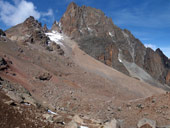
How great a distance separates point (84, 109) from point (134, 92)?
2157cm

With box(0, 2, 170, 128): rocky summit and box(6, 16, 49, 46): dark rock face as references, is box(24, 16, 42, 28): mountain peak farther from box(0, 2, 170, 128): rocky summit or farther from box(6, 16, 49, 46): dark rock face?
box(0, 2, 170, 128): rocky summit

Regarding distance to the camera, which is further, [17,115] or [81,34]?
[81,34]

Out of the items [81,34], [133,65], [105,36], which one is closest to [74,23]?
[81,34]

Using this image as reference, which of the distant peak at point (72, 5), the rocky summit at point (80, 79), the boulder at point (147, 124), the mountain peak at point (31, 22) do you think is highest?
the distant peak at point (72, 5)

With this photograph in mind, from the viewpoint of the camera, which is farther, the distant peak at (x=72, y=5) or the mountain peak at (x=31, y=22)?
the distant peak at (x=72, y=5)

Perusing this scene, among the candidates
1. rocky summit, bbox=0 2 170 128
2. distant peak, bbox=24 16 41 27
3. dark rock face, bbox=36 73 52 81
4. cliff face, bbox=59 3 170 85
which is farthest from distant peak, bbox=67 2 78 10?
dark rock face, bbox=36 73 52 81

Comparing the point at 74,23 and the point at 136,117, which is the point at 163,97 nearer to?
the point at 136,117

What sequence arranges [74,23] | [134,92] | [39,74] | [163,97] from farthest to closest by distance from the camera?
[74,23]
[134,92]
[39,74]
[163,97]

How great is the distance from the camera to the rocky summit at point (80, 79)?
1104 cm

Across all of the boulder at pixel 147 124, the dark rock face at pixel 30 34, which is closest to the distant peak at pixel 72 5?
the dark rock face at pixel 30 34

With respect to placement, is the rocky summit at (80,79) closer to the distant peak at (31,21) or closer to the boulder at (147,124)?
the boulder at (147,124)

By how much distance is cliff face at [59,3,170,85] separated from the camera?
60.9m

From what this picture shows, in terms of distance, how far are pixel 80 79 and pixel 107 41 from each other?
36350mm

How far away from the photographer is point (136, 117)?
45.6ft
